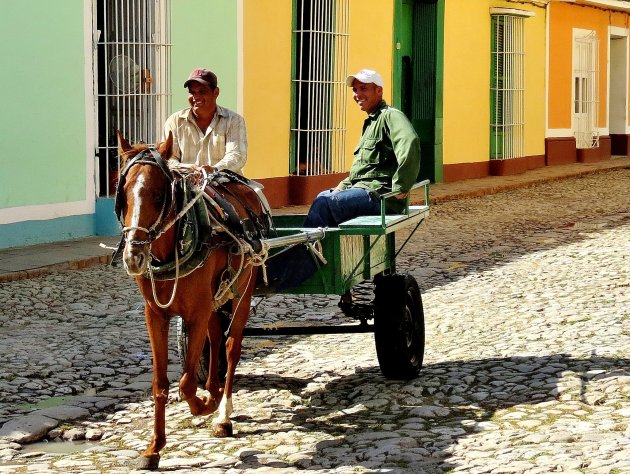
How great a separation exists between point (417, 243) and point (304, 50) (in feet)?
15.8

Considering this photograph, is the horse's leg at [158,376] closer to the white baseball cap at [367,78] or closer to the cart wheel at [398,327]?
the cart wheel at [398,327]

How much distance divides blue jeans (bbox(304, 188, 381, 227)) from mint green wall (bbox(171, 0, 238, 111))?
741cm

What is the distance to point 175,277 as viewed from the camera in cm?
537

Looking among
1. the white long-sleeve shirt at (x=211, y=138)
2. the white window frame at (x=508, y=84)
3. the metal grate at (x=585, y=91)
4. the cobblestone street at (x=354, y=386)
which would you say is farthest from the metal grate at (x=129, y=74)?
the metal grate at (x=585, y=91)

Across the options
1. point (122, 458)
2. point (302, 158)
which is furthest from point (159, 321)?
point (302, 158)

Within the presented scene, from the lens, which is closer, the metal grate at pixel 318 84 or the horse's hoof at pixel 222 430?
the horse's hoof at pixel 222 430

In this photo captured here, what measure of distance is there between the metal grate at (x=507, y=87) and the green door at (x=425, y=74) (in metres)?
2.60

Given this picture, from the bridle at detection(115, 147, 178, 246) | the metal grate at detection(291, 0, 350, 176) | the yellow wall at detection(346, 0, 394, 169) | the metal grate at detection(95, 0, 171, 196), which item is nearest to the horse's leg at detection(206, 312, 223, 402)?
the bridle at detection(115, 147, 178, 246)

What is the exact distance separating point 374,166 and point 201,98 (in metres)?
Answer: 1.16

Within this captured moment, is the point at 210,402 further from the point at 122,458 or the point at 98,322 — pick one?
the point at 98,322

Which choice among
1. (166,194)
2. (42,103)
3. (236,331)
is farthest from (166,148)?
(42,103)

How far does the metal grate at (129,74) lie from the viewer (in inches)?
527

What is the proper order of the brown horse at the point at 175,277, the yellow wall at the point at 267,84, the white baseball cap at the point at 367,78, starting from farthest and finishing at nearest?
1. the yellow wall at the point at 267,84
2. the white baseball cap at the point at 367,78
3. the brown horse at the point at 175,277

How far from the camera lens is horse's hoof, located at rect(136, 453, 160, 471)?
5.24 meters
